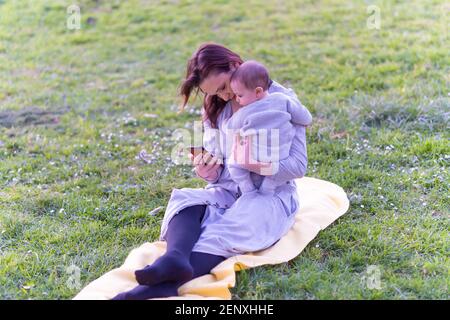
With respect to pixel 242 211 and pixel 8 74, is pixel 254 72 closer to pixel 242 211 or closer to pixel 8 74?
pixel 242 211

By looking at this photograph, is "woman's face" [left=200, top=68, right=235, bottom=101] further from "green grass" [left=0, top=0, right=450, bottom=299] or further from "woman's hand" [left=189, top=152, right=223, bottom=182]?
"green grass" [left=0, top=0, right=450, bottom=299]

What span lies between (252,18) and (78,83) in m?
2.85

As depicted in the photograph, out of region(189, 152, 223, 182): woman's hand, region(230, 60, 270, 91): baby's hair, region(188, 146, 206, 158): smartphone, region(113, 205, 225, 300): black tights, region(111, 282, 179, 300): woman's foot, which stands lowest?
region(111, 282, 179, 300): woman's foot

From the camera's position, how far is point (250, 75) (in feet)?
10.9

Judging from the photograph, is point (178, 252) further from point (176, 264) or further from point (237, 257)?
point (237, 257)

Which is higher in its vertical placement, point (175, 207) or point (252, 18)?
point (252, 18)

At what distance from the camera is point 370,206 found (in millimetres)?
4172

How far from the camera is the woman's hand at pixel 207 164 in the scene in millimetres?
3713

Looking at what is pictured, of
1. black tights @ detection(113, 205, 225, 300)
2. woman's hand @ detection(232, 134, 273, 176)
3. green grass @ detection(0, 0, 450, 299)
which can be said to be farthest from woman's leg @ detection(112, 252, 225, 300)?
woman's hand @ detection(232, 134, 273, 176)

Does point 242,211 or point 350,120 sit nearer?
point 242,211

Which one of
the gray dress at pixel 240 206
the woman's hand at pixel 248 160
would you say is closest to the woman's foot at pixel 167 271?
the gray dress at pixel 240 206

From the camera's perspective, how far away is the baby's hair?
10.8ft

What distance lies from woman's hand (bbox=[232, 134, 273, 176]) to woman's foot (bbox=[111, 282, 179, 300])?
78 centimetres
